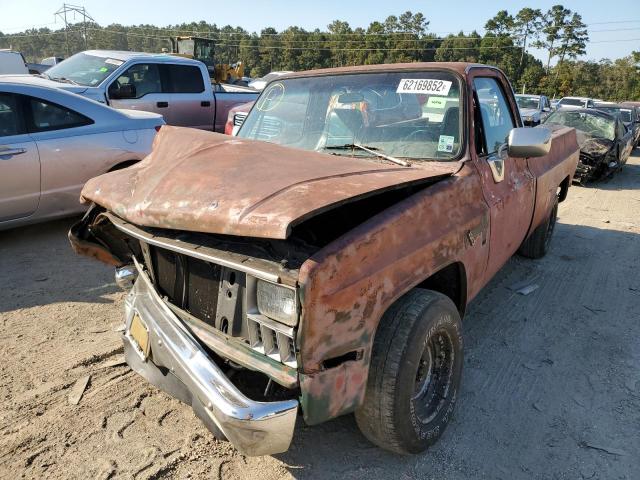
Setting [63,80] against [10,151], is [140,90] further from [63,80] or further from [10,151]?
[10,151]

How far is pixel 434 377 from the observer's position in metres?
2.69

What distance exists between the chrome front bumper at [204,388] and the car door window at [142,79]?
6.82 m

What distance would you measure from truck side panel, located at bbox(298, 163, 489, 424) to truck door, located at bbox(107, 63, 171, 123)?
7044 millimetres

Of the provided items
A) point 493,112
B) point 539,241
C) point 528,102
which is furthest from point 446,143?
point 528,102

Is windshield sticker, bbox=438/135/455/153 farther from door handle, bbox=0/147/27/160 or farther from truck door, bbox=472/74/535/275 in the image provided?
door handle, bbox=0/147/27/160

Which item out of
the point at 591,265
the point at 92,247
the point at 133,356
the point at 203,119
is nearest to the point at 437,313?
the point at 133,356

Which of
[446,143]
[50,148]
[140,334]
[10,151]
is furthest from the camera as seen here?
[50,148]

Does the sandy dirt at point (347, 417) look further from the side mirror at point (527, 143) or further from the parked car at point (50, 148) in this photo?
the side mirror at point (527, 143)

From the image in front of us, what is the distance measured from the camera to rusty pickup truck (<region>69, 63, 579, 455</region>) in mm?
1893

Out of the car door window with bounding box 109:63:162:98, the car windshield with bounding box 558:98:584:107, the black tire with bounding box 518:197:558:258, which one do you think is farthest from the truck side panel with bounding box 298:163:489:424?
the car windshield with bounding box 558:98:584:107

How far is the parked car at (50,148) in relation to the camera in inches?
193

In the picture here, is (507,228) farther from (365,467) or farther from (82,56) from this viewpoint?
(82,56)

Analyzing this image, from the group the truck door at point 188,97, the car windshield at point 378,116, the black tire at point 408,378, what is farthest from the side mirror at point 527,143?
the truck door at point 188,97

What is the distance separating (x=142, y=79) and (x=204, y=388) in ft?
25.9
